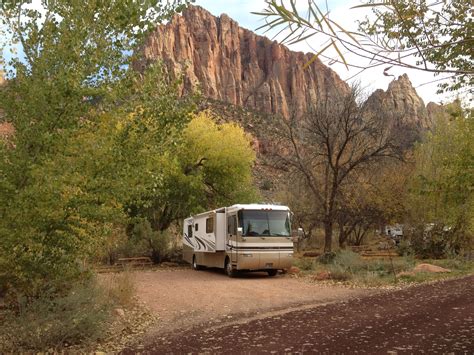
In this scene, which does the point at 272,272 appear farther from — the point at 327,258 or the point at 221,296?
the point at 221,296

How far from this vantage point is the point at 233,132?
86.6ft

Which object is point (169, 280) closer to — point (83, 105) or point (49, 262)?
point (49, 262)

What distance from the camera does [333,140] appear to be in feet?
67.3

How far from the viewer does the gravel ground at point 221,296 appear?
9906 millimetres

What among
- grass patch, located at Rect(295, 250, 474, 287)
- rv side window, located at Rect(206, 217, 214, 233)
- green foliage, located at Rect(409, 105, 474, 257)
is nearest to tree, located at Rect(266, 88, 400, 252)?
green foliage, located at Rect(409, 105, 474, 257)

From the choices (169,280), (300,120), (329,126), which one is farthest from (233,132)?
(169,280)

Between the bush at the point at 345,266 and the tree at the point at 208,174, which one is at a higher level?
the tree at the point at 208,174

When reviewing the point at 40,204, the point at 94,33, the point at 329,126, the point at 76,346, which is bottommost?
the point at 76,346

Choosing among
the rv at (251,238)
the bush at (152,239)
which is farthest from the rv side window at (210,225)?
the bush at (152,239)

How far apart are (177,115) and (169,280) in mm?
10831

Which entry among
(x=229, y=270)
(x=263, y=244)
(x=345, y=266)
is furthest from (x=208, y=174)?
(x=345, y=266)

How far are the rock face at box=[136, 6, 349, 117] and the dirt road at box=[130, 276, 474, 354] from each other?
100997mm

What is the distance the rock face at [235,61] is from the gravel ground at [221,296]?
94.9 meters

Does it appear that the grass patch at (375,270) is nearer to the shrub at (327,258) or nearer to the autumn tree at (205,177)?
the shrub at (327,258)
